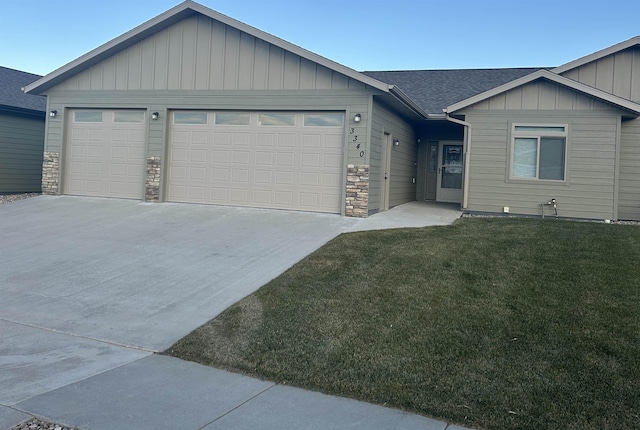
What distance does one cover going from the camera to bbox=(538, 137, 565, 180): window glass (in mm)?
12055

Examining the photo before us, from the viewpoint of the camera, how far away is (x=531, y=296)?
6.13 meters

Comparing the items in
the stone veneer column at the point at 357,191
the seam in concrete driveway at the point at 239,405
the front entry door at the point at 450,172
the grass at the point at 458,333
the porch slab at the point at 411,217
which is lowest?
the seam in concrete driveway at the point at 239,405

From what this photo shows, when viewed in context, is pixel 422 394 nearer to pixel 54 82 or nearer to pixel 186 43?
pixel 186 43

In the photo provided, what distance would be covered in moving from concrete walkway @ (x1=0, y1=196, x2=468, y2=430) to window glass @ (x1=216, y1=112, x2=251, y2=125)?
2.12m

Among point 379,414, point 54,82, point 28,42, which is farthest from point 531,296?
point 28,42

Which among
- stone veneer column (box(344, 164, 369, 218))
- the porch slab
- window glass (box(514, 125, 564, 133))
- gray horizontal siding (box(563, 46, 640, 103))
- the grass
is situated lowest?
the grass

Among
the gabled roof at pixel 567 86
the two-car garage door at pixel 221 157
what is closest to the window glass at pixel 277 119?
the two-car garage door at pixel 221 157

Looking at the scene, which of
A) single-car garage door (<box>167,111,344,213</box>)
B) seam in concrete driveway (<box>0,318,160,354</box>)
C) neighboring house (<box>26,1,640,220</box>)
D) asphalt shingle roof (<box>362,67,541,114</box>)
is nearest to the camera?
seam in concrete driveway (<box>0,318,160,354</box>)

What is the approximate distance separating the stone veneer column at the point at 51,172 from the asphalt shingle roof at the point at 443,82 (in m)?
10.1

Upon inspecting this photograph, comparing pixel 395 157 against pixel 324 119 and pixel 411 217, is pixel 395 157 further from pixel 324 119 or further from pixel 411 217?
pixel 324 119

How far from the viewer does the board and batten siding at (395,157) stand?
38.8 ft

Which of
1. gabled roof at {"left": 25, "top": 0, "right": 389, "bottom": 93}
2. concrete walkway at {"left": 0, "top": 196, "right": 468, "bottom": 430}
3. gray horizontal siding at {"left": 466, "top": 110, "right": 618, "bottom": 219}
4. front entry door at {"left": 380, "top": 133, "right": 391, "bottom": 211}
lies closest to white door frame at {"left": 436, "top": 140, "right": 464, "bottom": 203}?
concrete walkway at {"left": 0, "top": 196, "right": 468, "bottom": 430}

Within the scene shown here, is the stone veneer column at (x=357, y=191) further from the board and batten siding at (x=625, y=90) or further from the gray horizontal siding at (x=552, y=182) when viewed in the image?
the board and batten siding at (x=625, y=90)

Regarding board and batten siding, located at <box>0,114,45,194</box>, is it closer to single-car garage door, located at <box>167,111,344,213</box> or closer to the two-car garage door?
the two-car garage door
